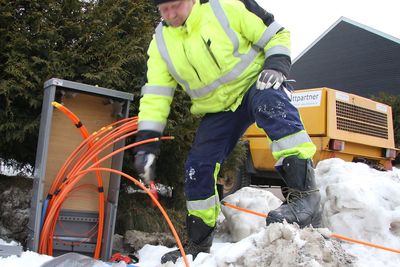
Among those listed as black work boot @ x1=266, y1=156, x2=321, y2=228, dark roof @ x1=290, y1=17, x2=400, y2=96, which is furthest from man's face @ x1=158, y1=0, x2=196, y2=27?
dark roof @ x1=290, y1=17, x2=400, y2=96

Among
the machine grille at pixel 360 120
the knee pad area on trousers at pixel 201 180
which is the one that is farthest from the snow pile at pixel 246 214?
the machine grille at pixel 360 120

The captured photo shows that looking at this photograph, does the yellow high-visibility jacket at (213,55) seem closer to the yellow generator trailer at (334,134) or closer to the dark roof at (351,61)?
the yellow generator trailer at (334,134)

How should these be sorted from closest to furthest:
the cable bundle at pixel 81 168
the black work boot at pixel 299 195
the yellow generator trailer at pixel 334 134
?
1. the black work boot at pixel 299 195
2. the cable bundle at pixel 81 168
3. the yellow generator trailer at pixel 334 134

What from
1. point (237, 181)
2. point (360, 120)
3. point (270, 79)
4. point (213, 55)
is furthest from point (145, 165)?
point (360, 120)

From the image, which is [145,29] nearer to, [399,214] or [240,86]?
[240,86]

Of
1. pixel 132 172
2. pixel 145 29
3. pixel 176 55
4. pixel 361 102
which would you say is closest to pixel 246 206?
pixel 132 172

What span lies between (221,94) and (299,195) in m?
0.77

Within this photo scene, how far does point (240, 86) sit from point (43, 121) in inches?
50.4

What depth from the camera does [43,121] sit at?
2814 mm

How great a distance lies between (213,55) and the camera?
2564mm

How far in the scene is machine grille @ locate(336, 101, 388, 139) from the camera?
241 inches

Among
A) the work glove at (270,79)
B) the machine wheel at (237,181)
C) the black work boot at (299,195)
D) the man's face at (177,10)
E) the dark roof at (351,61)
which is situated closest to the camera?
the black work boot at (299,195)

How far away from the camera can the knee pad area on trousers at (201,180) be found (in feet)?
9.26

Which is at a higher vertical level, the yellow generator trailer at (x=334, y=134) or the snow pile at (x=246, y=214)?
the yellow generator trailer at (x=334, y=134)
